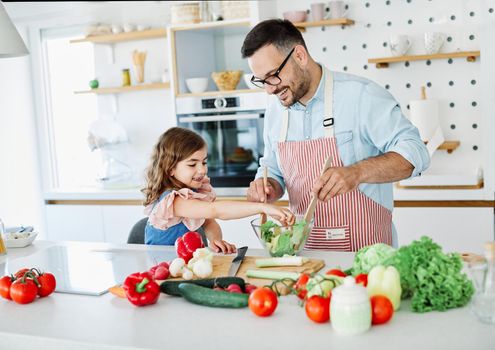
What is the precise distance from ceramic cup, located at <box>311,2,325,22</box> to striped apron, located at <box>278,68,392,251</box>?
5.63 ft

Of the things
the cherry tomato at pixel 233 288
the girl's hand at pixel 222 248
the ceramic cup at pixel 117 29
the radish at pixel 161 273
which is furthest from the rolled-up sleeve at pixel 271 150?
the ceramic cup at pixel 117 29

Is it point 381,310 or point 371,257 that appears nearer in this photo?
point 381,310

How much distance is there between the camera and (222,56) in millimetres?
4652

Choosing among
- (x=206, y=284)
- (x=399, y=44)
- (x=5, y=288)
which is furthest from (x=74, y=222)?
(x=206, y=284)

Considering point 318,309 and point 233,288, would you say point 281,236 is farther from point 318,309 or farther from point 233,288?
point 318,309

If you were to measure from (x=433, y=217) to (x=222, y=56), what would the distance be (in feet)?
6.12

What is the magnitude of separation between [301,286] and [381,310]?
11.6 inches

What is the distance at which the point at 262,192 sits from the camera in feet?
8.14

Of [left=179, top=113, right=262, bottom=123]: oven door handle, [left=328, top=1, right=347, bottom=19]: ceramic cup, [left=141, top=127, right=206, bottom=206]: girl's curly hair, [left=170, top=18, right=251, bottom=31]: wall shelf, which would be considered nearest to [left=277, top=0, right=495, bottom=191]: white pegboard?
[left=328, top=1, right=347, bottom=19]: ceramic cup

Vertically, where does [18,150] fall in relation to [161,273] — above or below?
above

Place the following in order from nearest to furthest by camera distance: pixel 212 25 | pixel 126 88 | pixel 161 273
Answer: pixel 161 273
pixel 212 25
pixel 126 88

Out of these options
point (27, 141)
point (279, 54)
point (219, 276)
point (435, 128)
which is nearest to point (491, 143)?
Result: point (435, 128)

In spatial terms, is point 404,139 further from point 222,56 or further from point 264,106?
point 222,56

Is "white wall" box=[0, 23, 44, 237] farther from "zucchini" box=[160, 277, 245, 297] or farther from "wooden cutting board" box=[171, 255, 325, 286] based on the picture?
"zucchini" box=[160, 277, 245, 297]
